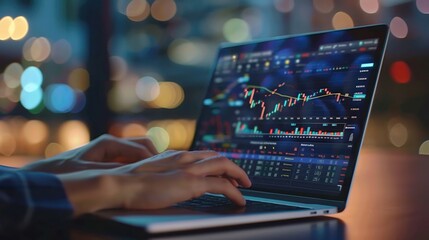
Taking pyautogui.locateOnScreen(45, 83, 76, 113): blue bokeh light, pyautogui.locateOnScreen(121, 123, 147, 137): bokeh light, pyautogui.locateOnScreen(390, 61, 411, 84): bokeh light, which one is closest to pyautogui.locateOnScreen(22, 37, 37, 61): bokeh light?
pyautogui.locateOnScreen(45, 83, 76, 113): blue bokeh light

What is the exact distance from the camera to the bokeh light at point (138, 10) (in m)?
3.79

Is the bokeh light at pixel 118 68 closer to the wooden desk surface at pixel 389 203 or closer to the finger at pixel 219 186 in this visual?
the wooden desk surface at pixel 389 203

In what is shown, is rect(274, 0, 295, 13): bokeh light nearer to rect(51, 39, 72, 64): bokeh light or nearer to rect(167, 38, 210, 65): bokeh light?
rect(167, 38, 210, 65): bokeh light

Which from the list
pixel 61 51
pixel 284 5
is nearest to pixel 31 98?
pixel 61 51

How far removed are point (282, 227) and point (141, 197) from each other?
0.19 m

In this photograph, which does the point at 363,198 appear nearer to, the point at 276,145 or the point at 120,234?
the point at 276,145

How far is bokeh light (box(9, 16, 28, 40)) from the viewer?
3.62 metres

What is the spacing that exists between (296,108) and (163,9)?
2957 millimetres

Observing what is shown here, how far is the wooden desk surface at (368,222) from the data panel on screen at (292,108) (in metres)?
0.09

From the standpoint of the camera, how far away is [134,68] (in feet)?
13.2

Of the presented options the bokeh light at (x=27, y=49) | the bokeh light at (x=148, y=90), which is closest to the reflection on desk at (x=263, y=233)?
the bokeh light at (x=27, y=49)

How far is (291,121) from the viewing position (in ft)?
3.60

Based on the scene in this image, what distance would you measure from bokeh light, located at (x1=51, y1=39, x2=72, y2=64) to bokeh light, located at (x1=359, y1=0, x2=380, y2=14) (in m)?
1.83

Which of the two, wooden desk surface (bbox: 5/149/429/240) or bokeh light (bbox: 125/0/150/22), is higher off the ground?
bokeh light (bbox: 125/0/150/22)
